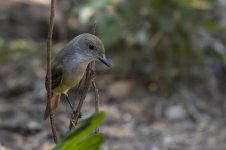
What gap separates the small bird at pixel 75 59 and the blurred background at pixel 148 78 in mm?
1611

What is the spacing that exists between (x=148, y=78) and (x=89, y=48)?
3.01 meters

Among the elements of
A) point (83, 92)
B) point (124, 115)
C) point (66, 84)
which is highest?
point (124, 115)

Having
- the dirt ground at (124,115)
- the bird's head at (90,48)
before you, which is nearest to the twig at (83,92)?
the bird's head at (90,48)

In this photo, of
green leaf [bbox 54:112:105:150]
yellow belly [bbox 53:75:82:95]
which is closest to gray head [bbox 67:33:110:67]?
yellow belly [bbox 53:75:82:95]

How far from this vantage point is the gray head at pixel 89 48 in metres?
3.37

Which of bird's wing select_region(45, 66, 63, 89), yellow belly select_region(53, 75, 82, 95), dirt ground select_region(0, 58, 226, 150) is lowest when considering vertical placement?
yellow belly select_region(53, 75, 82, 95)

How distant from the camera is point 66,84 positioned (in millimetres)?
3588

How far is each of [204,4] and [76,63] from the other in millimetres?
2865

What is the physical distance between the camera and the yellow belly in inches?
137

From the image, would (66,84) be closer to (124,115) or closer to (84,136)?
(84,136)

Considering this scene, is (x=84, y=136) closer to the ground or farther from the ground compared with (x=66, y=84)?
closer to the ground

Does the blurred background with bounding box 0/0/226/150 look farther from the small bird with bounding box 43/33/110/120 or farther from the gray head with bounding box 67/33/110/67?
the gray head with bounding box 67/33/110/67

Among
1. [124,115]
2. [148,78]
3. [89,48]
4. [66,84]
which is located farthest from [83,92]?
[148,78]

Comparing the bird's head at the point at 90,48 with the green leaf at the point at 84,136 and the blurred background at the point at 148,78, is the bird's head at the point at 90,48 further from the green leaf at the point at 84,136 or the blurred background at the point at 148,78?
the blurred background at the point at 148,78
